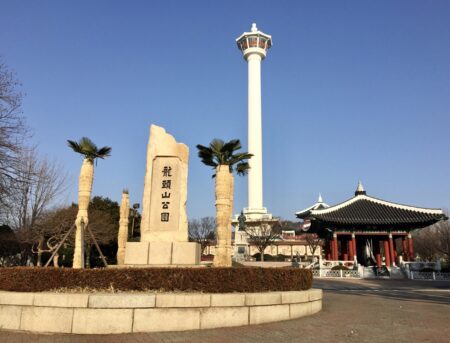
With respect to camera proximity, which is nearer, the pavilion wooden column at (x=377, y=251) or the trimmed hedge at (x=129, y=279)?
the trimmed hedge at (x=129, y=279)

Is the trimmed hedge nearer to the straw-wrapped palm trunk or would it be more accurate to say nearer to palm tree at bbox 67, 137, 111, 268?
palm tree at bbox 67, 137, 111, 268

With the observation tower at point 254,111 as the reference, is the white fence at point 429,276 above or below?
below

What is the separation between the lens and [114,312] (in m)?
8.12

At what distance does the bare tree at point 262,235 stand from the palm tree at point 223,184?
149ft

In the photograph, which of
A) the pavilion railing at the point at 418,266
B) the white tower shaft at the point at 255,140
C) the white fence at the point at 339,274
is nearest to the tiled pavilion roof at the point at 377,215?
the pavilion railing at the point at 418,266

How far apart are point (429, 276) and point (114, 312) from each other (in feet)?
115

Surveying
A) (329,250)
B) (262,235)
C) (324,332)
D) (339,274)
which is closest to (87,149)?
(324,332)

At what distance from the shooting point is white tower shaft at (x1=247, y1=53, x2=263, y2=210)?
8244 centimetres

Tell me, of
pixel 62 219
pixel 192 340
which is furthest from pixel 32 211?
pixel 192 340

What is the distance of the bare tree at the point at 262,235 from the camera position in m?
60.5

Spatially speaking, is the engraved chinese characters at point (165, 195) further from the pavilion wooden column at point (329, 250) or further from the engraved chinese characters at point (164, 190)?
the pavilion wooden column at point (329, 250)

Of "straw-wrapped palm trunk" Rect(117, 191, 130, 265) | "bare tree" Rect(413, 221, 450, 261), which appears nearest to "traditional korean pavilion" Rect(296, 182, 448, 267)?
"bare tree" Rect(413, 221, 450, 261)

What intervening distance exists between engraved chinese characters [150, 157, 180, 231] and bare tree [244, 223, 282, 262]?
1828 inches

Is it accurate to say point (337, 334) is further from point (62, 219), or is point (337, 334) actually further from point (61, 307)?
point (62, 219)
